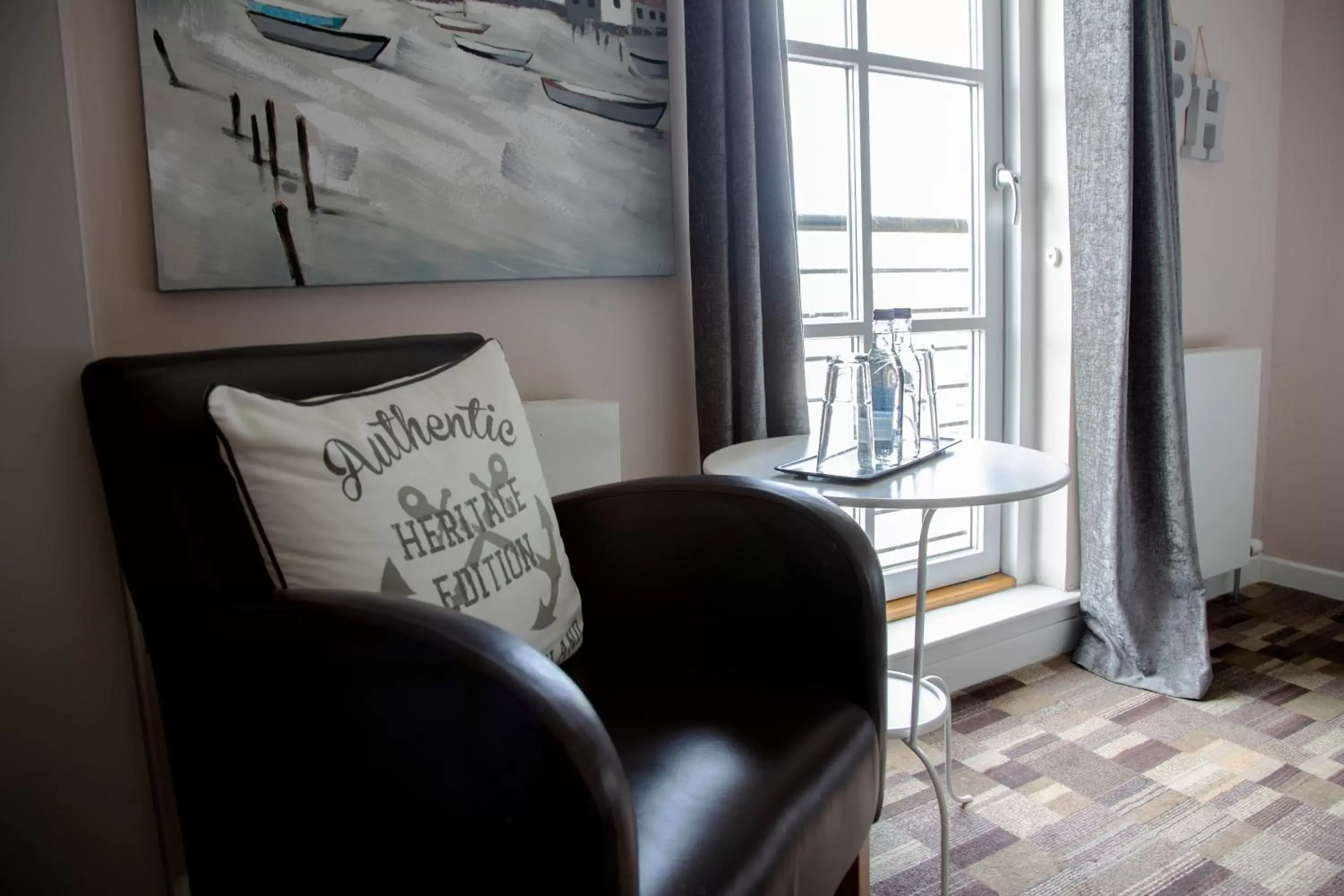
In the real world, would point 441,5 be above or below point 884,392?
above

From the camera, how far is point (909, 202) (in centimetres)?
220

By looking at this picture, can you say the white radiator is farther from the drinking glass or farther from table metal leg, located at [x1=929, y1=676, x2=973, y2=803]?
the drinking glass

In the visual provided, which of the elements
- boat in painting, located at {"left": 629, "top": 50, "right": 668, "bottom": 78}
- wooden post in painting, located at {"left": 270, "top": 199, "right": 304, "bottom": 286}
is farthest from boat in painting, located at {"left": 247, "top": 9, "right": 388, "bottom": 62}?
boat in painting, located at {"left": 629, "top": 50, "right": 668, "bottom": 78}

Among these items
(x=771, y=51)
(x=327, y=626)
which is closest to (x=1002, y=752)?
(x=771, y=51)

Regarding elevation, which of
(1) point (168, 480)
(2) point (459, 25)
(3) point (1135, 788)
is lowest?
(3) point (1135, 788)

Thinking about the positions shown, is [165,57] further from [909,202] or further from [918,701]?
[909,202]

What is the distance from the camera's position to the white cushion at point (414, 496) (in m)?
0.86

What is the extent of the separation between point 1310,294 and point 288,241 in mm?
A: 2748

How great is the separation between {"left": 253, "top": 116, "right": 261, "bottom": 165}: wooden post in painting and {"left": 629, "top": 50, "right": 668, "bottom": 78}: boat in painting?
2.08ft

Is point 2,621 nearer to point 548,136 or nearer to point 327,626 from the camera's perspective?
point 327,626

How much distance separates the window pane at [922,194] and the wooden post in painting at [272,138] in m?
1.30

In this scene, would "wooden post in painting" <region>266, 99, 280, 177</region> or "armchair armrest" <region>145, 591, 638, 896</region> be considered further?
"wooden post in painting" <region>266, 99, 280, 177</region>

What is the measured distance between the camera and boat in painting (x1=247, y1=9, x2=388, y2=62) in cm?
129

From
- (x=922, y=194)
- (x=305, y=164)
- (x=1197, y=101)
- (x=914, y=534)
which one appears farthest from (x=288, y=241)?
(x=1197, y=101)
